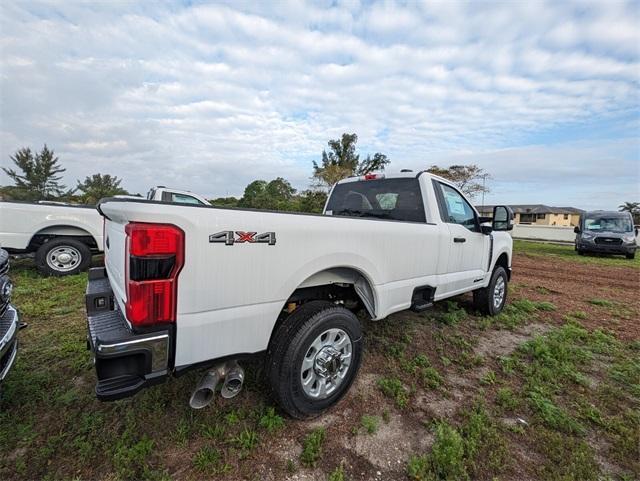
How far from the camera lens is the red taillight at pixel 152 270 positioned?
1.53 m

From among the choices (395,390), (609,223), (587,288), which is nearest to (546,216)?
(609,223)

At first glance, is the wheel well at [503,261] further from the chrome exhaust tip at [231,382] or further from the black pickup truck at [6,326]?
the black pickup truck at [6,326]

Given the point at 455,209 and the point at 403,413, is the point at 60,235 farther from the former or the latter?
the point at 455,209

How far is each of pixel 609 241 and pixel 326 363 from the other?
16318mm

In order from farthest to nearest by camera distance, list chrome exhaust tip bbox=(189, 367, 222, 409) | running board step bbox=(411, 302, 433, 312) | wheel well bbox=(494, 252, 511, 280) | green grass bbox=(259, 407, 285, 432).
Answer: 1. wheel well bbox=(494, 252, 511, 280)
2. running board step bbox=(411, 302, 433, 312)
3. green grass bbox=(259, 407, 285, 432)
4. chrome exhaust tip bbox=(189, 367, 222, 409)

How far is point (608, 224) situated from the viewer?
14148 millimetres

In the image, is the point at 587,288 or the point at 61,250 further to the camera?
the point at 587,288

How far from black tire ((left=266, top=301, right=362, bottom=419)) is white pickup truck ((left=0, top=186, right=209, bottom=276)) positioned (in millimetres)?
4525

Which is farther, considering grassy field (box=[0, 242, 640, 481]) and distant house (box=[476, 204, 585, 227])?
distant house (box=[476, 204, 585, 227])

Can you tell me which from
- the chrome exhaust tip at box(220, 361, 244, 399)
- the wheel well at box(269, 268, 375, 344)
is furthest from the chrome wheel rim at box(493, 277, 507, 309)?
the chrome exhaust tip at box(220, 361, 244, 399)

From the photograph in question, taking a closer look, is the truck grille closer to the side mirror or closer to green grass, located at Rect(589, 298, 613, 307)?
green grass, located at Rect(589, 298, 613, 307)

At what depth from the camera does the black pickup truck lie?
209 centimetres

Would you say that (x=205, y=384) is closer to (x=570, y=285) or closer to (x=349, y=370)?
(x=349, y=370)

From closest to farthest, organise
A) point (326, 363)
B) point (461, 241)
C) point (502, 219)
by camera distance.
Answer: point (326, 363) → point (461, 241) → point (502, 219)
